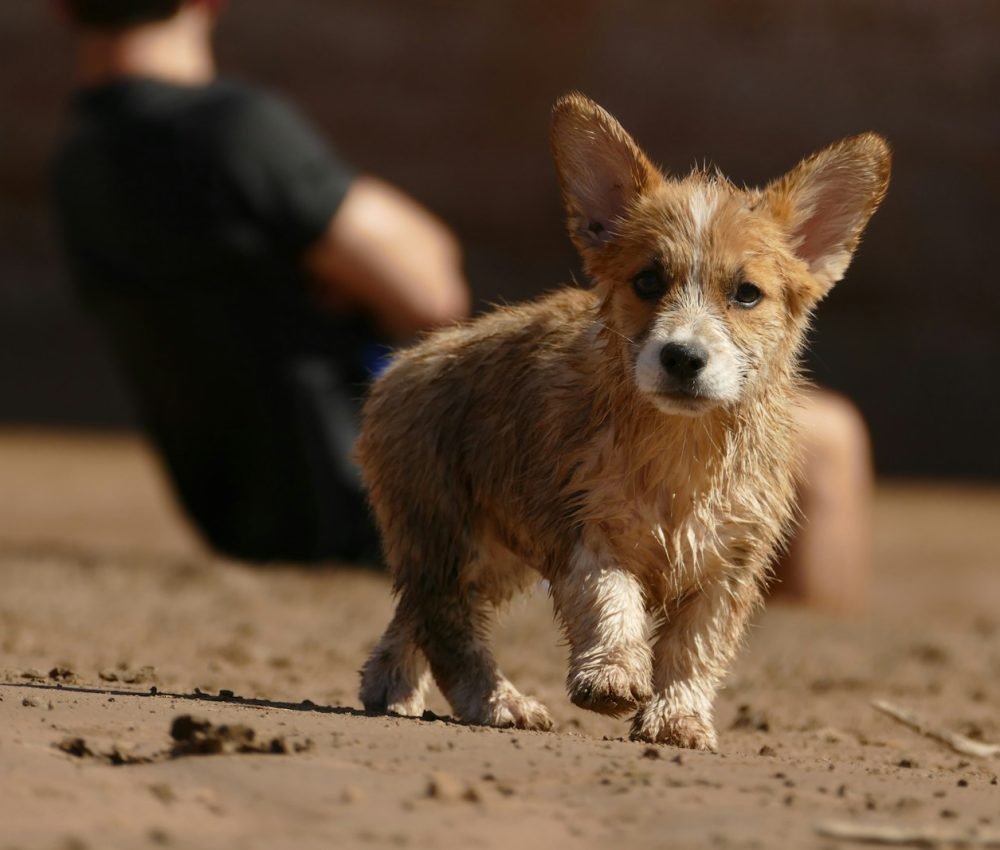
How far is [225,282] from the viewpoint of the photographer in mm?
9141

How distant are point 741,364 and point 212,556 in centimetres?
619

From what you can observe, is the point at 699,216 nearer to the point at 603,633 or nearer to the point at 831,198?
the point at 831,198

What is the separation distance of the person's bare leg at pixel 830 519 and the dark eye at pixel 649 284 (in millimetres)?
3999

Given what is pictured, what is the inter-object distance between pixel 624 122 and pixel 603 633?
14504 millimetres

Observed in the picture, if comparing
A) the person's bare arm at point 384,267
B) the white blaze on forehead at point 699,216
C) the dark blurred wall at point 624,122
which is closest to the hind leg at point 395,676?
the white blaze on forehead at point 699,216

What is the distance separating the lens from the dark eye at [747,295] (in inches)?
191

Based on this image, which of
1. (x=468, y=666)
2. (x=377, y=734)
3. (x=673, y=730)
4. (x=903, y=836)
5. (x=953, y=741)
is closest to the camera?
(x=903, y=836)

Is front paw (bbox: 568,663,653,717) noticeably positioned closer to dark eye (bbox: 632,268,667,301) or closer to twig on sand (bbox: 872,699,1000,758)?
dark eye (bbox: 632,268,667,301)

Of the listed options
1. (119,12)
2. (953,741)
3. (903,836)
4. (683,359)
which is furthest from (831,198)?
(119,12)

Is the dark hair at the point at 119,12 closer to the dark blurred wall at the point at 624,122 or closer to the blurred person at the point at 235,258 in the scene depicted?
the blurred person at the point at 235,258

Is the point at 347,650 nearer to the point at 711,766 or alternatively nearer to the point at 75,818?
the point at 711,766

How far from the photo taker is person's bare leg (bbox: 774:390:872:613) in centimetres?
910

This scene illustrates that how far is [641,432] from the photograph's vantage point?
4824 mm

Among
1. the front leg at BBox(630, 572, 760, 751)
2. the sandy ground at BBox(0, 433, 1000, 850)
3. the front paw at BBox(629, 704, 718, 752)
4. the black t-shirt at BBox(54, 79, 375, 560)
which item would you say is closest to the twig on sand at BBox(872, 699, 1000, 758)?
the sandy ground at BBox(0, 433, 1000, 850)
